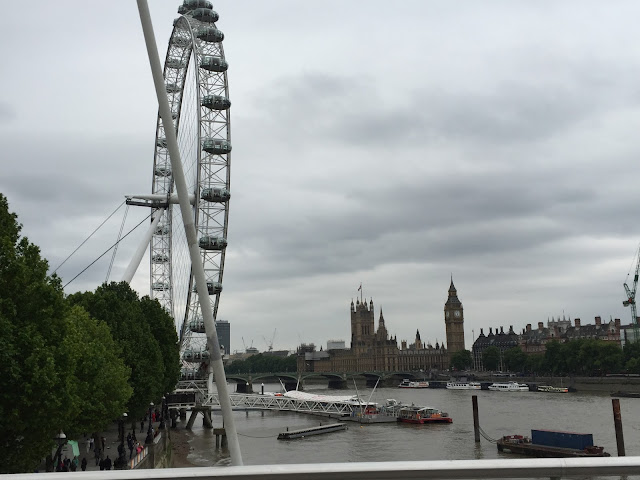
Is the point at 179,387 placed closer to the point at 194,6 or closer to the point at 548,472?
the point at 194,6

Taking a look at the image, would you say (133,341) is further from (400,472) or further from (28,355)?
(400,472)

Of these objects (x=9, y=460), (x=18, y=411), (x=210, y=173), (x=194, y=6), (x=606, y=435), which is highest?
(x=194, y=6)

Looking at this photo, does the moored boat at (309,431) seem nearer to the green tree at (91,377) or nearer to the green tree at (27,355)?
the green tree at (91,377)

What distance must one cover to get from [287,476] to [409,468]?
23.0 inches

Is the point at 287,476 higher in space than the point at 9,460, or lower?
higher

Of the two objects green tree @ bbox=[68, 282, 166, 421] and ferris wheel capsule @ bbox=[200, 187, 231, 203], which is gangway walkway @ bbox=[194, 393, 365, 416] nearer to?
ferris wheel capsule @ bbox=[200, 187, 231, 203]

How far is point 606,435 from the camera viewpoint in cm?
4266

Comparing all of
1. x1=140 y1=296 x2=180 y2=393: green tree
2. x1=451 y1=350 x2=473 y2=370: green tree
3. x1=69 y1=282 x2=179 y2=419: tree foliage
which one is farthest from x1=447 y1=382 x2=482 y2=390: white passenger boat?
x1=69 y1=282 x2=179 y2=419: tree foliage

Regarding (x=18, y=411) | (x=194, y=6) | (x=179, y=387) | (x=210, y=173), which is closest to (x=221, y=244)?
(x=210, y=173)

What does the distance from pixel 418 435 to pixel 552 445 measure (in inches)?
494

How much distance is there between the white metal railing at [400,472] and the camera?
3.28m

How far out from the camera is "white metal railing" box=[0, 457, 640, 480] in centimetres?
328

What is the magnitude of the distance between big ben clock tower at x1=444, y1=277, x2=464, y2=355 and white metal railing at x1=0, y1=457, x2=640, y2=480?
18624 cm

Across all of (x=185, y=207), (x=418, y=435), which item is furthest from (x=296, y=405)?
(x=185, y=207)
